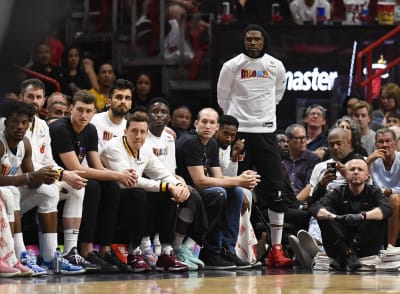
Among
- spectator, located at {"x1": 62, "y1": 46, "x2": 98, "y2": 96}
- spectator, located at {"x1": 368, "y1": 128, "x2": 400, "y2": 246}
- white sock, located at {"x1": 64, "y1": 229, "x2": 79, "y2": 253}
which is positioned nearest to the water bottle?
white sock, located at {"x1": 64, "y1": 229, "x2": 79, "y2": 253}

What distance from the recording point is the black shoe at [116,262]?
7196 millimetres

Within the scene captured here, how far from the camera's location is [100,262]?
23.2 ft

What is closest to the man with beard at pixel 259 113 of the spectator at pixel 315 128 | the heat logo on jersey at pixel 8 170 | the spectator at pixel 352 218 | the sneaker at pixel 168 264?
the spectator at pixel 352 218

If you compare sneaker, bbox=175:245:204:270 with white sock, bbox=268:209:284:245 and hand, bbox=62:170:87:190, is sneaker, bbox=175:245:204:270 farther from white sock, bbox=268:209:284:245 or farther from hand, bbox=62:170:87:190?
hand, bbox=62:170:87:190

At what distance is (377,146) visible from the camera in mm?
9461

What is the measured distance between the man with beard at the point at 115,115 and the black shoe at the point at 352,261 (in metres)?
A: 2.29

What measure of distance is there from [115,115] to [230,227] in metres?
1.48

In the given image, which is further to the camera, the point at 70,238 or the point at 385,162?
the point at 385,162

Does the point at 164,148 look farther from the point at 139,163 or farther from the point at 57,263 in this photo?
the point at 57,263

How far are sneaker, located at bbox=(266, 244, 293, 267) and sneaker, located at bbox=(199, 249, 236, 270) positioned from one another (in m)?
0.57

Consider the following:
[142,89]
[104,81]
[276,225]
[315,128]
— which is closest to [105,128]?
[276,225]

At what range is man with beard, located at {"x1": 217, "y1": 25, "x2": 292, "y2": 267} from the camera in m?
8.52

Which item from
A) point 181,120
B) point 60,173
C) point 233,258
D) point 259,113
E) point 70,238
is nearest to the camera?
point 60,173

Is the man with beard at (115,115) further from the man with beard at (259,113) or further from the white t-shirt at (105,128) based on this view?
the man with beard at (259,113)
